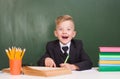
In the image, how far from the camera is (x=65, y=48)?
6.20 ft

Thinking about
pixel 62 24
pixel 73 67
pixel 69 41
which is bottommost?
pixel 73 67

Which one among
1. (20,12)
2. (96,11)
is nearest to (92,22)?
(96,11)

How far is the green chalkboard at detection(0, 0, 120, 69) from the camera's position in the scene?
218 cm

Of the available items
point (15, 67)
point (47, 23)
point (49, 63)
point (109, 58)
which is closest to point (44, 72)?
point (15, 67)

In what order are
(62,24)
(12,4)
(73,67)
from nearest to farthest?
1. (73,67)
2. (62,24)
3. (12,4)

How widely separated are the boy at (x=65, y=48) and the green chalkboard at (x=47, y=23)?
31 cm

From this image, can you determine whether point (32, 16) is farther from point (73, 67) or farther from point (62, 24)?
point (73, 67)

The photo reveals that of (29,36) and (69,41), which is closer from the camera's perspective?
(69,41)

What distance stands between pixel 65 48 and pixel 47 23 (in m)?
0.41

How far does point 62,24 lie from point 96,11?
519mm

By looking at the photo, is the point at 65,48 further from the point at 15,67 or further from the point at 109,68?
the point at 15,67

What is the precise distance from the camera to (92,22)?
2242mm

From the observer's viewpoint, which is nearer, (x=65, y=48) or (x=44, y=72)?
(x=44, y=72)

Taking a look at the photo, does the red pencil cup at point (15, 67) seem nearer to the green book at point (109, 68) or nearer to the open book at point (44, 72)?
the open book at point (44, 72)
